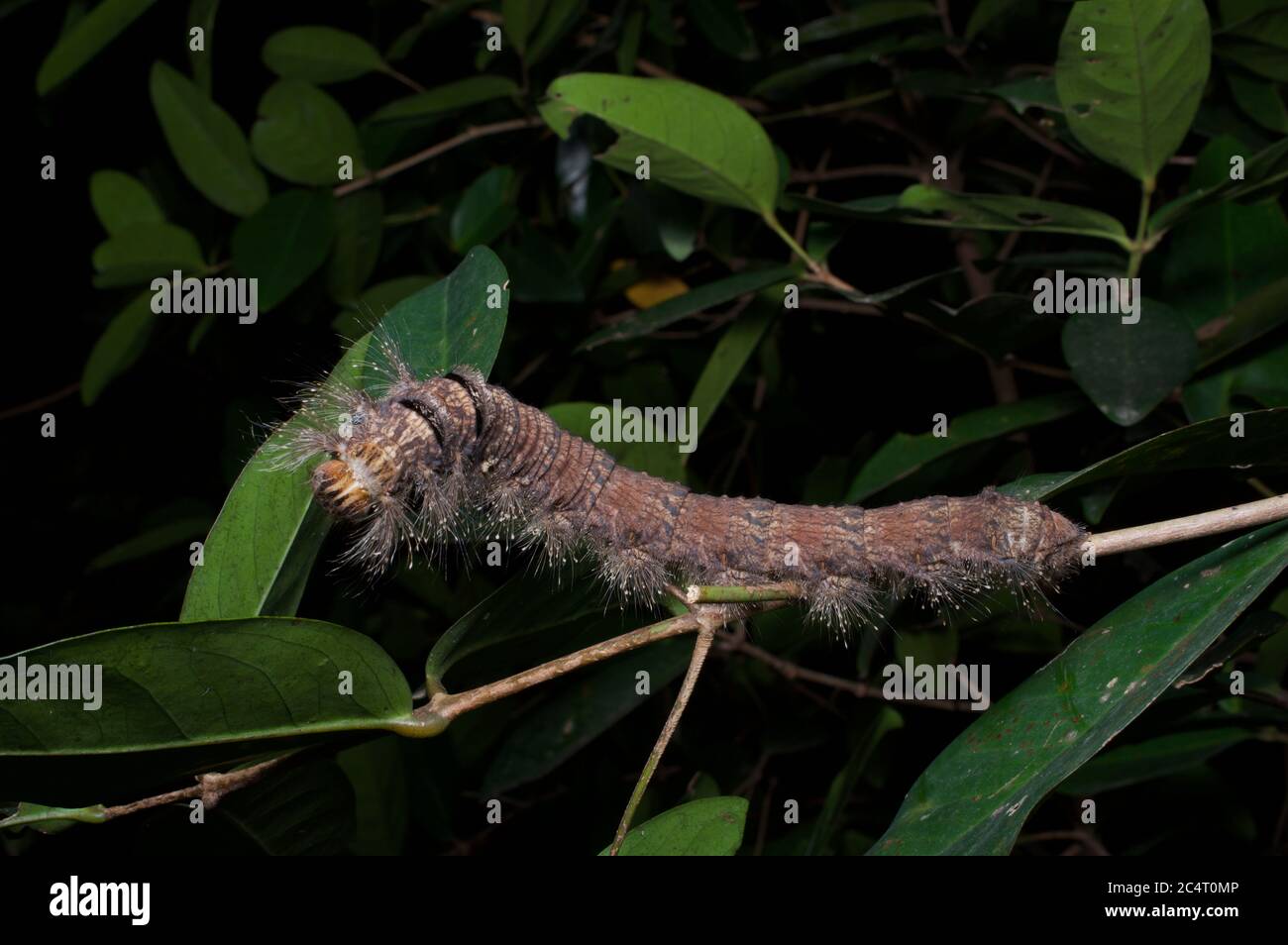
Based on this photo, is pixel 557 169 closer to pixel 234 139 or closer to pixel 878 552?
pixel 234 139

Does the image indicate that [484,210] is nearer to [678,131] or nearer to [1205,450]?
[678,131]

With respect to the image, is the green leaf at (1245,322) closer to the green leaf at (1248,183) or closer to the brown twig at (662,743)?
the green leaf at (1248,183)

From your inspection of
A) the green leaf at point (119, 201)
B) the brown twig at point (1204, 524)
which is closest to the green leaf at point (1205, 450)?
the brown twig at point (1204, 524)

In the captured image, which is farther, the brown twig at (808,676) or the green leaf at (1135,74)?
the brown twig at (808,676)

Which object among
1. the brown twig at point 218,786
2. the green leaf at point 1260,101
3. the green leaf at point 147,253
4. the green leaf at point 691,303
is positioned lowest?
the brown twig at point 218,786

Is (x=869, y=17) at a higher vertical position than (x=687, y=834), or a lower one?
higher

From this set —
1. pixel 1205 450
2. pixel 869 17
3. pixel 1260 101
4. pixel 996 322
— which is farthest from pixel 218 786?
pixel 1260 101

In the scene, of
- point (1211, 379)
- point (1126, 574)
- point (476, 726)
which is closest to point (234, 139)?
point (476, 726)
